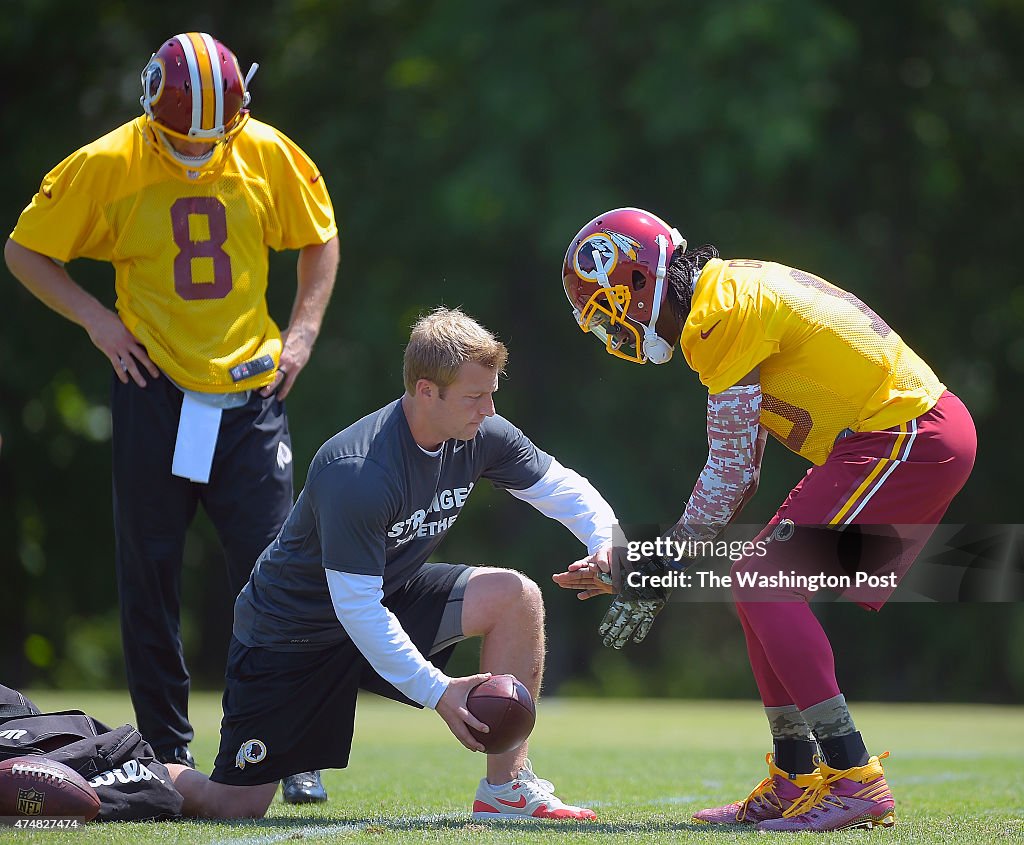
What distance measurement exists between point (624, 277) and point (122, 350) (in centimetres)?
207

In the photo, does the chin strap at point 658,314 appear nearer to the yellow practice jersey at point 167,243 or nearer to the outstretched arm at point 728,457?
the outstretched arm at point 728,457

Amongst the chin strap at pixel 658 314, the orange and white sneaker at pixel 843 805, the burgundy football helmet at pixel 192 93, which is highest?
Answer: the burgundy football helmet at pixel 192 93

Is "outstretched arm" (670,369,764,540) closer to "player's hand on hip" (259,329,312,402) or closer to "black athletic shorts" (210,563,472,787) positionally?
"black athletic shorts" (210,563,472,787)

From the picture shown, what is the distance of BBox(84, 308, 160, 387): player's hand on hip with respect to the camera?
541 centimetres

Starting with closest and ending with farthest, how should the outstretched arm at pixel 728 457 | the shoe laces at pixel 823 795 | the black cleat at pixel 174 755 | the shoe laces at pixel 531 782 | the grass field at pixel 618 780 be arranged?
1. the grass field at pixel 618 780
2. the shoe laces at pixel 823 795
3. the outstretched arm at pixel 728 457
4. the shoe laces at pixel 531 782
5. the black cleat at pixel 174 755

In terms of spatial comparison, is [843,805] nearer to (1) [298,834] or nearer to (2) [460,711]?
(2) [460,711]

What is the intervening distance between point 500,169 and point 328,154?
2.72 m

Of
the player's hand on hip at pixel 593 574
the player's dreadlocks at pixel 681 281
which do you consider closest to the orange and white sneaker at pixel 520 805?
the player's hand on hip at pixel 593 574

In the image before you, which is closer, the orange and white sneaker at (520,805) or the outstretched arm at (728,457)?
the outstretched arm at (728,457)

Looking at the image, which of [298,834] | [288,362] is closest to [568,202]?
[288,362]

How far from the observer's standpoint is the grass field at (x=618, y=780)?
3969 mm

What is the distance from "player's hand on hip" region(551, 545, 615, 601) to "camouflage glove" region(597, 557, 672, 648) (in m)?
0.07

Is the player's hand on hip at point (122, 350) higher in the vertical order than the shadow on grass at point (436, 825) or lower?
higher

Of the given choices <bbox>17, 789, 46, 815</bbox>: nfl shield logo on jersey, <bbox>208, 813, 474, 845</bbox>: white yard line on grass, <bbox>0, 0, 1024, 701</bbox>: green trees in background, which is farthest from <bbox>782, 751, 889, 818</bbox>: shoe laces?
<bbox>0, 0, 1024, 701</bbox>: green trees in background
